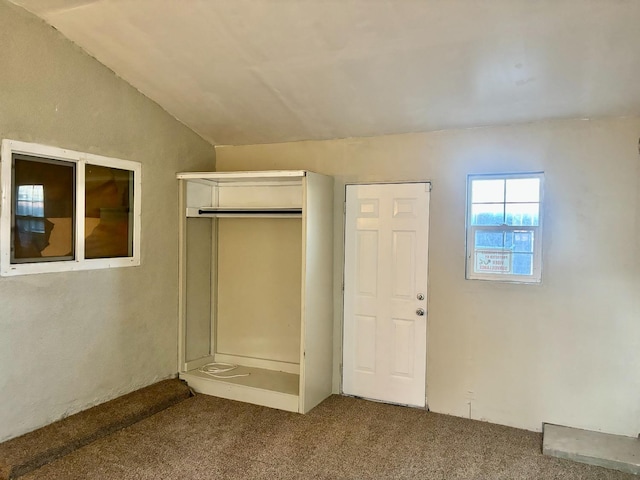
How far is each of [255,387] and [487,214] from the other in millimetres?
2486

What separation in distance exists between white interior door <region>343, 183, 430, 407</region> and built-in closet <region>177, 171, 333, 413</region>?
229 millimetres

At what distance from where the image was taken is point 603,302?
348 cm

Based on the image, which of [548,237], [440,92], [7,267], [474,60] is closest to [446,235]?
[548,237]

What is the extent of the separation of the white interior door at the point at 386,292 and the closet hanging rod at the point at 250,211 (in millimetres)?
525

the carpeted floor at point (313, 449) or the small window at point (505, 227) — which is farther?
the small window at point (505, 227)

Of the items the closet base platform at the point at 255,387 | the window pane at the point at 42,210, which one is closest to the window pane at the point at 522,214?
the closet base platform at the point at 255,387

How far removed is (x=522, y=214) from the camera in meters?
3.73

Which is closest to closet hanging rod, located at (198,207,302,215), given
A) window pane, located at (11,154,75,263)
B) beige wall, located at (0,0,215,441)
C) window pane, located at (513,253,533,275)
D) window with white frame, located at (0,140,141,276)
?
beige wall, located at (0,0,215,441)

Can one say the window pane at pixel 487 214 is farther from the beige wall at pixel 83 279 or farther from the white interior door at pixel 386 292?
the beige wall at pixel 83 279

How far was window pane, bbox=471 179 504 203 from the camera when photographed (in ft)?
12.5

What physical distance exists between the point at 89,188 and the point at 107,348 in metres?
1.28

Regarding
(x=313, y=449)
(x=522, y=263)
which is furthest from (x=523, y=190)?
(x=313, y=449)

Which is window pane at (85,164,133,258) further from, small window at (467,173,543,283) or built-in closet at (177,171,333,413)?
small window at (467,173,543,283)

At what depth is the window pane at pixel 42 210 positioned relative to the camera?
316 centimetres
